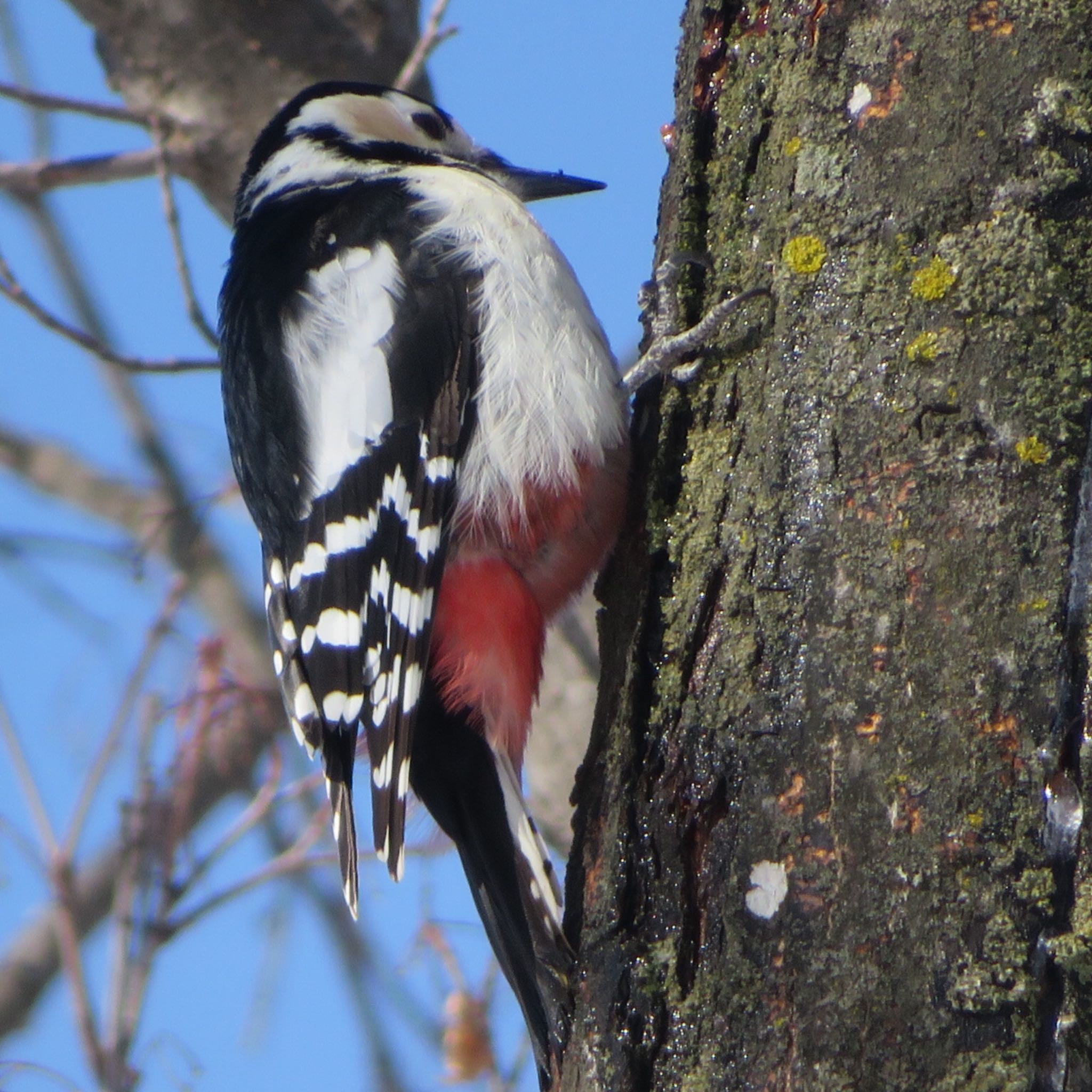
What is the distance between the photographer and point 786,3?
2078 mm

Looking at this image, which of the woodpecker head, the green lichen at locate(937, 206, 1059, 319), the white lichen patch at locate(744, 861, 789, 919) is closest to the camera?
the white lichen patch at locate(744, 861, 789, 919)

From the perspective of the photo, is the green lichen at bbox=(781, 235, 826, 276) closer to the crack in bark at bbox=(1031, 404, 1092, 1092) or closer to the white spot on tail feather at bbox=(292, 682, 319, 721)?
the crack in bark at bbox=(1031, 404, 1092, 1092)

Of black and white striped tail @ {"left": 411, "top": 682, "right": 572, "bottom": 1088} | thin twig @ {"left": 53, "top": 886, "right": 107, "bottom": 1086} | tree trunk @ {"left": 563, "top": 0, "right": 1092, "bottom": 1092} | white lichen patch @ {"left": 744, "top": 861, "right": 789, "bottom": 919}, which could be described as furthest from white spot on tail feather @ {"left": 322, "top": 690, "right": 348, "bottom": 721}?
thin twig @ {"left": 53, "top": 886, "right": 107, "bottom": 1086}

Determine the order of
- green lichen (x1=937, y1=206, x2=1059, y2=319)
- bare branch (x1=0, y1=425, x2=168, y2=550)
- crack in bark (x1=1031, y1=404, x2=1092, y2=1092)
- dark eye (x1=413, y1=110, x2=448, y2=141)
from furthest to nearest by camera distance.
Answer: bare branch (x1=0, y1=425, x2=168, y2=550)
dark eye (x1=413, y1=110, x2=448, y2=141)
green lichen (x1=937, y1=206, x2=1059, y2=319)
crack in bark (x1=1031, y1=404, x2=1092, y2=1092)

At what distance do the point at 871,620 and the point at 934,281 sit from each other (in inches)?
18.0

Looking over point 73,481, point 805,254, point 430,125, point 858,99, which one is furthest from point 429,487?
point 73,481

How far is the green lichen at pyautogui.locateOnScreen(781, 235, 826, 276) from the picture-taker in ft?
6.34

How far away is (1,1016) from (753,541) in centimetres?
459

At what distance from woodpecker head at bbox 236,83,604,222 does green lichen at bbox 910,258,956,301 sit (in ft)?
5.38

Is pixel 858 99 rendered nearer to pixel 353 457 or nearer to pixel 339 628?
pixel 353 457

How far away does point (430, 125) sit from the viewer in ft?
11.6

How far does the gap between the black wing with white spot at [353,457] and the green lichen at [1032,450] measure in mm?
1088

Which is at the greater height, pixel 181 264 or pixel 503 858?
pixel 181 264

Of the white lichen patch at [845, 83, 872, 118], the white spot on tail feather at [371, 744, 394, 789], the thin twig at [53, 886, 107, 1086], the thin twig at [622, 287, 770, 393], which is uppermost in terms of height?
the white lichen patch at [845, 83, 872, 118]
